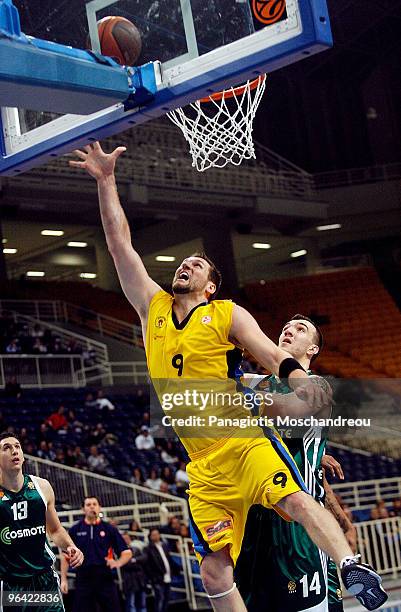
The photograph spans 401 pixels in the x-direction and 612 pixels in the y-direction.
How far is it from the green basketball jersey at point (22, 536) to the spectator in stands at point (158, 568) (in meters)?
4.92

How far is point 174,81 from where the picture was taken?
5.14m

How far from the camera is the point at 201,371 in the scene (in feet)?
16.8

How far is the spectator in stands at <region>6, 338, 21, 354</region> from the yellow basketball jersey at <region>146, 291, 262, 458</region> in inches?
556

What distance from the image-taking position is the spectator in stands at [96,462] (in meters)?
15.1

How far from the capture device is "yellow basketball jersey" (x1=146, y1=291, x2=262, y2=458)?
507 cm

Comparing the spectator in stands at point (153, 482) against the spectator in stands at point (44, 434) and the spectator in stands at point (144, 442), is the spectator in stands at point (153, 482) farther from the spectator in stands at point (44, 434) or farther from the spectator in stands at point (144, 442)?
the spectator in stands at point (44, 434)

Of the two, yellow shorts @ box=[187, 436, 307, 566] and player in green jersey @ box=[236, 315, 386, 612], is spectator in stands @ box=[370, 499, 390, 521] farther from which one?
yellow shorts @ box=[187, 436, 307, 566]

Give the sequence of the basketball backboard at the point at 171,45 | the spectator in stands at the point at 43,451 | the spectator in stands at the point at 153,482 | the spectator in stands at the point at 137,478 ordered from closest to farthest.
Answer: the basketball backboard at the point at 171,45 → the spectator in stands at the point at 153,482 → the spectator in stands at the point at 137,478 → the spectator in stands at the point at 43,451

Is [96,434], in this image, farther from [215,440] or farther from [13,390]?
[215,440]

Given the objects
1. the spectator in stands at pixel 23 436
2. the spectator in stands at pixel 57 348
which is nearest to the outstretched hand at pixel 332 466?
the spectator in stands at pixel 23 436

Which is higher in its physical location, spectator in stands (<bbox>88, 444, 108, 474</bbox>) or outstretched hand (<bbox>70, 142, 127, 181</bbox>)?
outstretched hand (<bbox>70, 142, 127, 181</bbox>)

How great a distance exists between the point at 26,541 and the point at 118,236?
100 inches

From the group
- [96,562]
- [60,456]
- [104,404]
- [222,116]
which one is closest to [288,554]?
[222,116]

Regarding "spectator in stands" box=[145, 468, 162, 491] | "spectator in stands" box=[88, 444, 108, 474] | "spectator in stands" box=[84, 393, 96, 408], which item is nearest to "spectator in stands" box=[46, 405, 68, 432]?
"spectator in stands" box=[88, 444, 108, 474]
